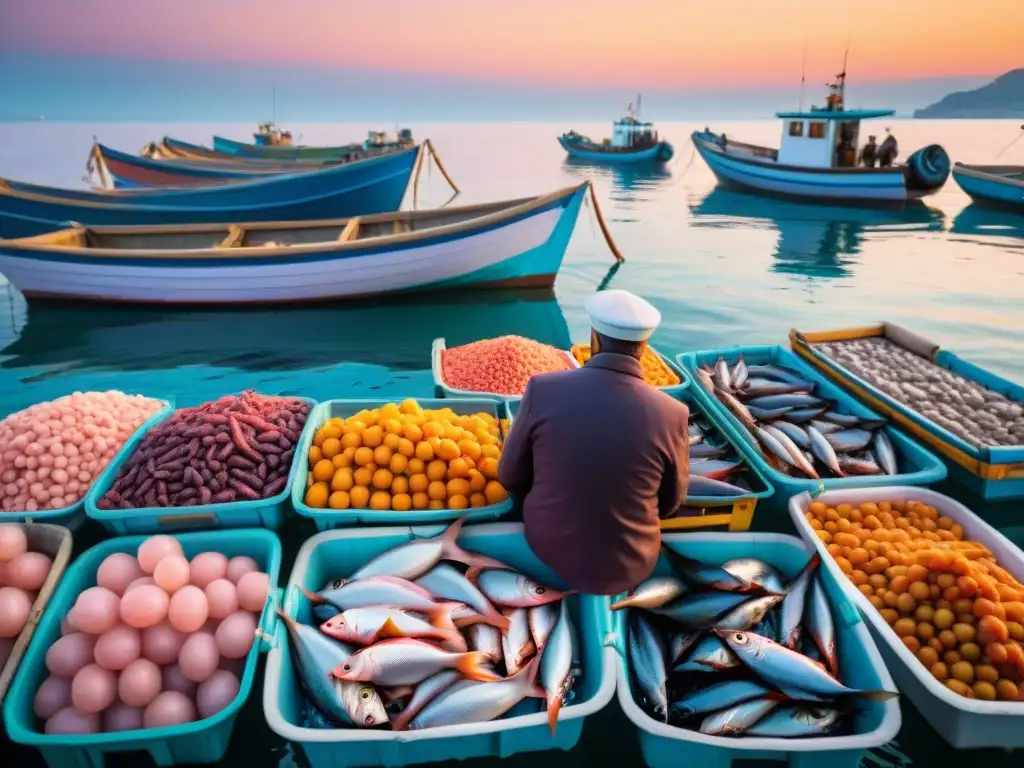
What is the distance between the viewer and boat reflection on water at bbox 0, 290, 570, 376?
28.7ft

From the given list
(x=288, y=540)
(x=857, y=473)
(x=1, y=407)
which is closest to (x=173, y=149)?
(x=1, y=407)

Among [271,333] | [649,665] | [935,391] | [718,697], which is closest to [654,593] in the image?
[649,665]

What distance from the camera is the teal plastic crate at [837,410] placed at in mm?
3887

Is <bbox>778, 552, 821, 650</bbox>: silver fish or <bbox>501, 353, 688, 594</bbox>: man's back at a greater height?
<bbox>501, 353, 688, 594</bbox>: man's back

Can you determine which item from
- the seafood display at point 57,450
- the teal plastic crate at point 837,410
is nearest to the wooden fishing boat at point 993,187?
the teal plastic crate at point 837,410

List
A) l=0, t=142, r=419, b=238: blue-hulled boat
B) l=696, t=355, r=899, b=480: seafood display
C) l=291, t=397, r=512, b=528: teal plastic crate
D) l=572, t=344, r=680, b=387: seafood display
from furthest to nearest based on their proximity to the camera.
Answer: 1. l=0, t=142, r=419, b=238: blue-hulled boat
2. l=572, t=344, r=680, b=387: seafood display
3. l=696, t=355, r=899, b=480: seafood display
4. l=291, t=397, r=512, b=528: teal plastic crate

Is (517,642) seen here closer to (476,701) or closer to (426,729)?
(476,701)

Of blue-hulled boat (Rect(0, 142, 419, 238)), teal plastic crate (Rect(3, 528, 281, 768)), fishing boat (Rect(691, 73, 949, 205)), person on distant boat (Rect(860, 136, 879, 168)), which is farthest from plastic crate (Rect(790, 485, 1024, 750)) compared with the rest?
person on distant boat (Rect(860, 136, 879, 168))

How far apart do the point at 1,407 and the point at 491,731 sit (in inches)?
303

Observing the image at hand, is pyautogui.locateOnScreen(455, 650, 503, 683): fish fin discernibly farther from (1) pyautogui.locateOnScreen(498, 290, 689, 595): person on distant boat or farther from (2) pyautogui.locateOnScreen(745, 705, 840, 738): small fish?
(2) pyautogui.locateOnScreen(745, 705, 840, 738): small fish

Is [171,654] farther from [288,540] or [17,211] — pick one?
[17,211]

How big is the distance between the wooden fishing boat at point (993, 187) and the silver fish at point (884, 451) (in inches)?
827

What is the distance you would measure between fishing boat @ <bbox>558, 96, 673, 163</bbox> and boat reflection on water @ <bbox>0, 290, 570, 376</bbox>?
1311 inches

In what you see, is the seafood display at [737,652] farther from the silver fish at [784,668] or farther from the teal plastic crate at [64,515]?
the teal plastic crate at [64,515]
